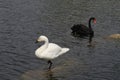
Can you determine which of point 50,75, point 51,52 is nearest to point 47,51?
point 51,52

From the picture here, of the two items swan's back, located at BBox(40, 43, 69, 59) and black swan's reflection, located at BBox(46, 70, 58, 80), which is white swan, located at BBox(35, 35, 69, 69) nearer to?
swan's back, located at BBox(40, 43, 69, 59)

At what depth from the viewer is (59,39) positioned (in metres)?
19.2

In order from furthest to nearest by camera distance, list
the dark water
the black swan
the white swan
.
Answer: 1. the black swan
2. the white swan
3. the dark water

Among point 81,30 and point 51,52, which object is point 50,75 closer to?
point 51,52

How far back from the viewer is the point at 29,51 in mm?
16891

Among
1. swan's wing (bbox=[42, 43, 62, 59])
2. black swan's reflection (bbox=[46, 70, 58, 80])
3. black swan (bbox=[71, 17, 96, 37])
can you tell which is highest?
black swan (bbox=[71, 17, 96, 37])

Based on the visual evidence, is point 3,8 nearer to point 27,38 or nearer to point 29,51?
point 27,38

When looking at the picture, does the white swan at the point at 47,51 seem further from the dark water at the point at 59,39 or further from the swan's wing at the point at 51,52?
the dark water at the point at 59,39

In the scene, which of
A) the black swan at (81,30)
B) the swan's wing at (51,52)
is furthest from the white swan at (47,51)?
the black swan at (81,30)

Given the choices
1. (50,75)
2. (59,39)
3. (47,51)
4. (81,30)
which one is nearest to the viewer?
(50,75)

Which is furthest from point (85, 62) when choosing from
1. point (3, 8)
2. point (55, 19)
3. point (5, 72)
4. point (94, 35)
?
point (3, 8)

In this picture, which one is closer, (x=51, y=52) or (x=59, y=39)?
(x=51, y=52)

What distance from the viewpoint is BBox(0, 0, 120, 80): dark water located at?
1465 cm

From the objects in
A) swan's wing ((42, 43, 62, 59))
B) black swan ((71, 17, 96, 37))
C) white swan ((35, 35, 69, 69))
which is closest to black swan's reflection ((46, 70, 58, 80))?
white swan ((35, 35, 69, 69))
